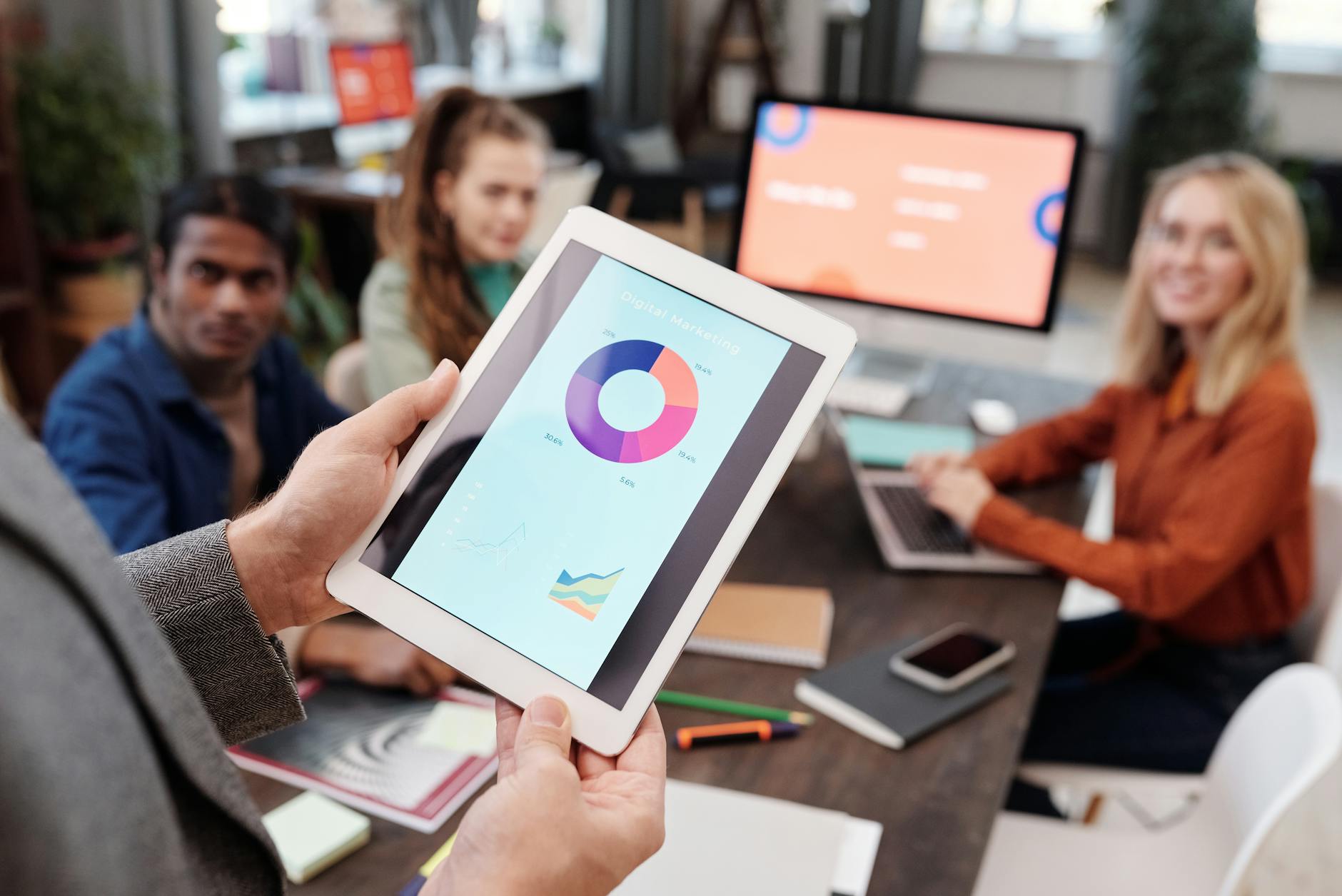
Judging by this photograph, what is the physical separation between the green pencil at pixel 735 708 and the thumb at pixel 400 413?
490mm

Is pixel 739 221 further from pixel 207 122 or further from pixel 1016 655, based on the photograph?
pixel 207 122

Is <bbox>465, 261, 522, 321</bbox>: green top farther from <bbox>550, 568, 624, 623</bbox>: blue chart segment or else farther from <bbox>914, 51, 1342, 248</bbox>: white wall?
<bbox>914, 51, 1342, 248</bbox>: white wall

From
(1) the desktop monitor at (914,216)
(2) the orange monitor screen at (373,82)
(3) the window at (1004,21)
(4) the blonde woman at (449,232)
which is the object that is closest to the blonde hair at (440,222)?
(4) the blonde woman at (449,232)

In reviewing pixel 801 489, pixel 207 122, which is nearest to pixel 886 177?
pixel 801 489

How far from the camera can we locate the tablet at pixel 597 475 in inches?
29.6

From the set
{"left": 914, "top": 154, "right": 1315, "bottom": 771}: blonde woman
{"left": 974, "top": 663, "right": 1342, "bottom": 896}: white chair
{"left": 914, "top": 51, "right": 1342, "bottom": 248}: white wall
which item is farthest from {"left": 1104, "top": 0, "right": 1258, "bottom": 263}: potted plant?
{"left": 974, "top": 663, "right": 1342, "bottom": 896}: white chair

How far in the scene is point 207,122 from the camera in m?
3.64

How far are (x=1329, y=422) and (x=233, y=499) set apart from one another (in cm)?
401

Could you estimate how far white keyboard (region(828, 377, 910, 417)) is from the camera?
2062 millimetres

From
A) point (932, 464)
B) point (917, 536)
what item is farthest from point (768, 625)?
point (932, 464)

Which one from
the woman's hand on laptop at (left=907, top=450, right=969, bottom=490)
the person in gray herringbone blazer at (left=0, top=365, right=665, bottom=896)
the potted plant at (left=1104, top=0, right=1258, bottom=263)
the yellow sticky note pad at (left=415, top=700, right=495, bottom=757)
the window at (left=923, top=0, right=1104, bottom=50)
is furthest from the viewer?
the window at (left=923, top=0, right=1104, bottom=50)

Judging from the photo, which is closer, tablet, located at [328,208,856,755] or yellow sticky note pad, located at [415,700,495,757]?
tablet, located at [328,208,856,755]

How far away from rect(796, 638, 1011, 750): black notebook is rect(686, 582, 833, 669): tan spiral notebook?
0.17ft

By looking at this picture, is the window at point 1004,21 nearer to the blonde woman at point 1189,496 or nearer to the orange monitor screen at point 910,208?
the orange monitor screen at point 910,208
